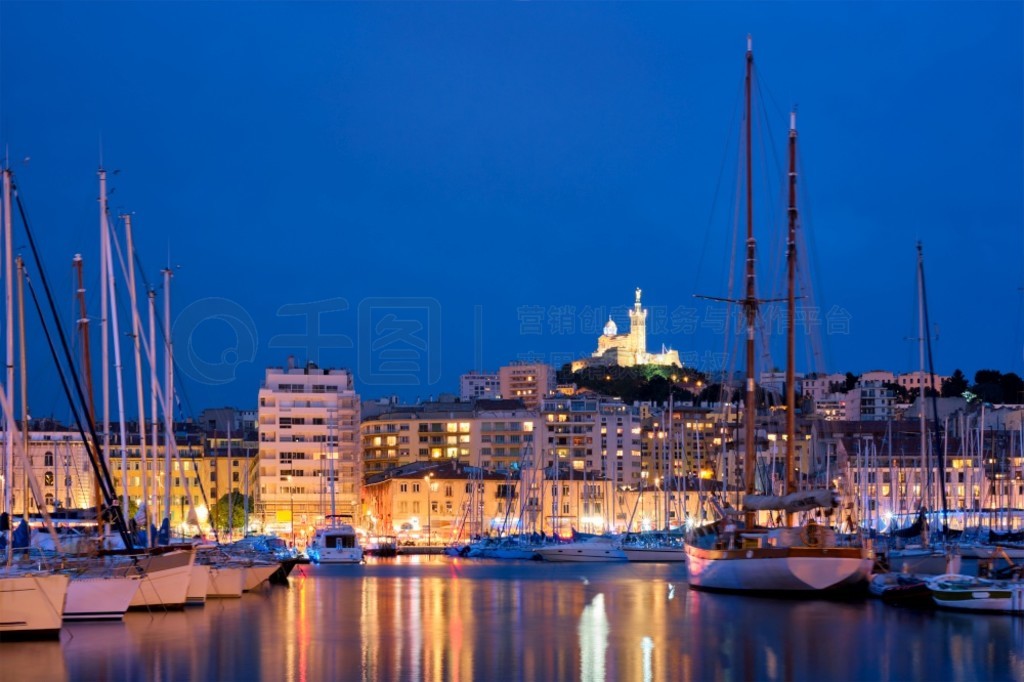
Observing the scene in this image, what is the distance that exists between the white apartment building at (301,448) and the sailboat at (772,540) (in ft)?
193

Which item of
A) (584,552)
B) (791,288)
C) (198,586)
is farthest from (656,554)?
(198,586)

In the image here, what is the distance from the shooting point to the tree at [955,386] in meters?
172

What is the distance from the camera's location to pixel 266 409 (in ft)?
355

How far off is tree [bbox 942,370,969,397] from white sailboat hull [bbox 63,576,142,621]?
147 meters

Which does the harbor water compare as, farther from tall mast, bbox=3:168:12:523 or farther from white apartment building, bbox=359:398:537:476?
white apartment building, bbox=359:398:537:476

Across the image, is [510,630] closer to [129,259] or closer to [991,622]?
[991,622]

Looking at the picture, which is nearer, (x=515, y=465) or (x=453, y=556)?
(x=453, y=556)

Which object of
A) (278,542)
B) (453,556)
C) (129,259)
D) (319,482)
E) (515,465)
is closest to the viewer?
(129,259)

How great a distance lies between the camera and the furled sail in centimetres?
4194

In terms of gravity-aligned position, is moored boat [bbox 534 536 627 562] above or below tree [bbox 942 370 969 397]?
below

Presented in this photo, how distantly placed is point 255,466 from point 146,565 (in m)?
83.8

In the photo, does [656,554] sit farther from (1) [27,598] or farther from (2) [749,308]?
(1) [27,598]

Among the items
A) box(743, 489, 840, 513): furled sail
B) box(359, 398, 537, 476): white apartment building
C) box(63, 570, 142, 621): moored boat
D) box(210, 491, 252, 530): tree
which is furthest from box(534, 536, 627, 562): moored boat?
box(63, 570, 142, 621): moored boat

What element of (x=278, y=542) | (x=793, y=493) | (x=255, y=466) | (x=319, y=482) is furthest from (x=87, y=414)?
(x=255, y=466)
